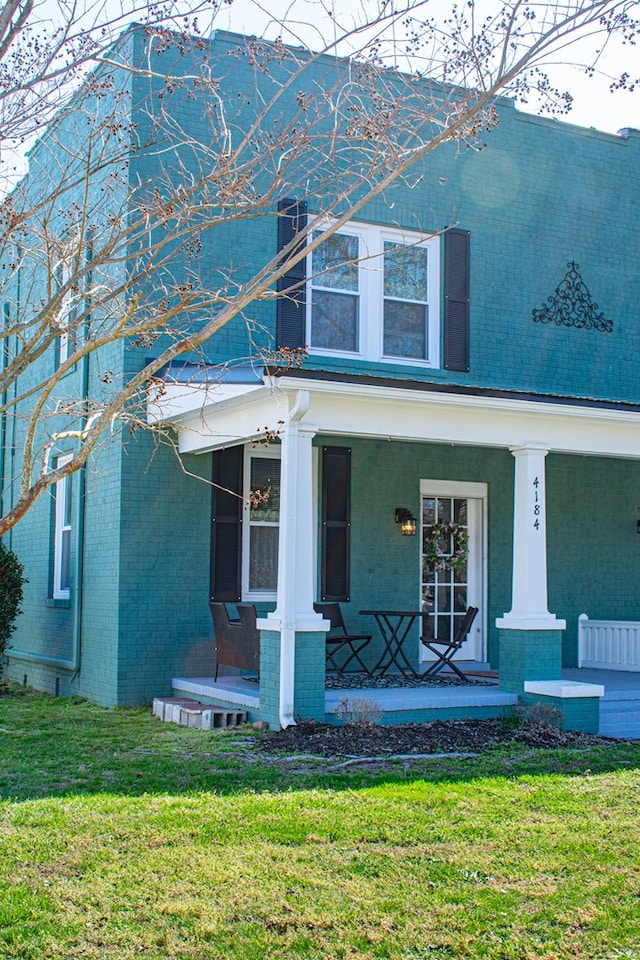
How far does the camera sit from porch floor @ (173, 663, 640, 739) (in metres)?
9.76

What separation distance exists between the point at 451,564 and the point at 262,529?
2432 millimetres

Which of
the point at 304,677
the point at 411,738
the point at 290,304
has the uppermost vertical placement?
the point at 290,304

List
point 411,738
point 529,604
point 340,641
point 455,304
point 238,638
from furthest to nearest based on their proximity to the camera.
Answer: point 455,304
point 340,641
point 529,604
point 238,638
point 411,738

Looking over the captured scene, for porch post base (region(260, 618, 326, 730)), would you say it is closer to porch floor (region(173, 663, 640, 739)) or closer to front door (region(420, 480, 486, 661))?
porch floor (region(173, 663, 640, 739))

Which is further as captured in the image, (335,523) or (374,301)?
(374,301)

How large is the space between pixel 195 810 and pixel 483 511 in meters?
7.47

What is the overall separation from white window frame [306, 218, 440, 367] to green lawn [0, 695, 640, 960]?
5358mm

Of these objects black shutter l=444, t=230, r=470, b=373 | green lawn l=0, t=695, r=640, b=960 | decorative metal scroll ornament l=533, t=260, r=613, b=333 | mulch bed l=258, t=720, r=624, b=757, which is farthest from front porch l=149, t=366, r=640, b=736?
decorative metal scroll ornament l=533, t=260, r=613, b=333

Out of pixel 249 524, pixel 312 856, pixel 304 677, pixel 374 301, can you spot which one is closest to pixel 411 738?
pixel 304 677

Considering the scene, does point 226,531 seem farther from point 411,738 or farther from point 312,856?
point 312,856

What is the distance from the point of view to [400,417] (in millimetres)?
10008

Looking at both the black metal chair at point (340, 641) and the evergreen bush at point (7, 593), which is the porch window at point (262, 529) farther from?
the evergreen bush at point (7, 593)

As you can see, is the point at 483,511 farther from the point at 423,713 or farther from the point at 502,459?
the point at 423,713

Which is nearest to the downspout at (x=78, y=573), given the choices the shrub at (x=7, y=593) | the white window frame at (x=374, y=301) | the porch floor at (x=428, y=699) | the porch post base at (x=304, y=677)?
the shrub at (x=7, y=593)
